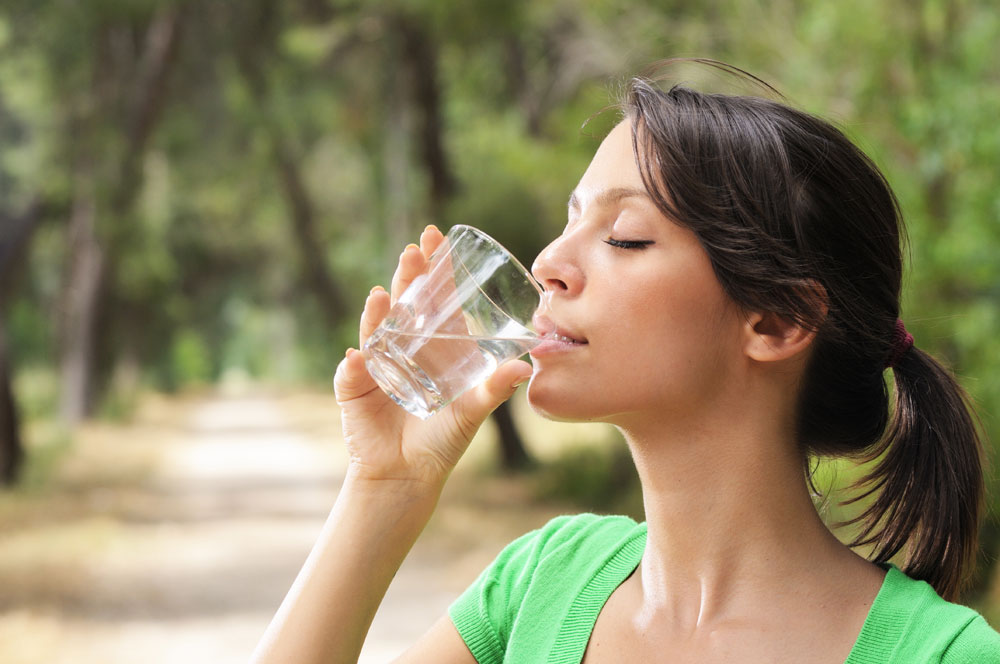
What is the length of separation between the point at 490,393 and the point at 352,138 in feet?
46.2

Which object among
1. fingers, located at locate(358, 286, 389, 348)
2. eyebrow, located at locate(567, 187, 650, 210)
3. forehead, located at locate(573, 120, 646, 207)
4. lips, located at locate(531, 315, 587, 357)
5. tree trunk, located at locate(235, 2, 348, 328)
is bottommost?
lips, located at locate(531, 315, 587, 357)

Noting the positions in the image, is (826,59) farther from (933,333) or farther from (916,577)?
(916,577)

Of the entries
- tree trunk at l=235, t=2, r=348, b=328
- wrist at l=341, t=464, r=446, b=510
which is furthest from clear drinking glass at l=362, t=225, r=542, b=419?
tree trunk at l=235, t=2, r=348, b=328

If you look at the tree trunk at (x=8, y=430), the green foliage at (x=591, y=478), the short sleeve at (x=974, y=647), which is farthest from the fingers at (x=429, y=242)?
the tree trunk at (x=8, y=430)

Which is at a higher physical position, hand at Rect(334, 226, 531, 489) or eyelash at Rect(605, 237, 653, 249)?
eyelash at Rect(605, 237, 653, 249)

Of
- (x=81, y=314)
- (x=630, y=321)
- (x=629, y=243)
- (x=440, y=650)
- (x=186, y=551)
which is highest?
(x=81, y=314)

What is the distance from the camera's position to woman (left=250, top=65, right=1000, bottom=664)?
162cm

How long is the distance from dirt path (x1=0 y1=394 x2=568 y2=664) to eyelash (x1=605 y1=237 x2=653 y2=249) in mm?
5314

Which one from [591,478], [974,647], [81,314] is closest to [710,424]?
[974,647]

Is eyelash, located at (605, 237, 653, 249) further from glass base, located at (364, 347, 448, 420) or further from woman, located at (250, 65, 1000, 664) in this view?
glass base, located at (364, 347, 448, 420)

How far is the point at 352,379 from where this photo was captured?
6.01ft

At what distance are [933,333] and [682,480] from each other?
4313 mm

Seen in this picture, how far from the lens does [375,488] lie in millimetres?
1815

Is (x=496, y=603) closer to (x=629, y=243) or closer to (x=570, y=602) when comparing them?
(x=570, y=602)
